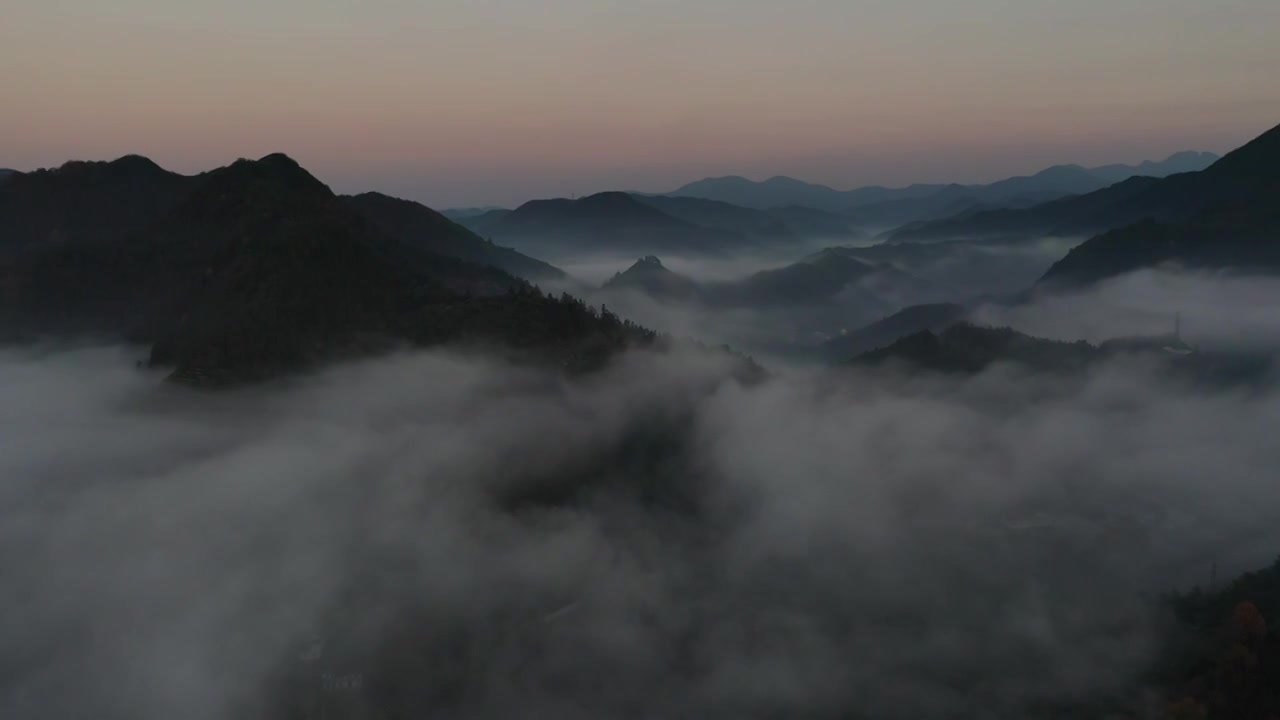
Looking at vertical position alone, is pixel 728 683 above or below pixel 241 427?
below

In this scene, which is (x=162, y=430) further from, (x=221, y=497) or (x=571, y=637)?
(x=571, y=637)

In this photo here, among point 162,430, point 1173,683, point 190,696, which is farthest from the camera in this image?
point 162,430

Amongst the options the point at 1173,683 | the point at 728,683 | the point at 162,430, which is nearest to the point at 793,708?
the point at 728,683

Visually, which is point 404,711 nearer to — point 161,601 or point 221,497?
point 161,601

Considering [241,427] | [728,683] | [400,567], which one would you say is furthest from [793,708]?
[241,427]

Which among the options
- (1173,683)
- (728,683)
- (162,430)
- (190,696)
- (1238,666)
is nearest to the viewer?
(1238,666)

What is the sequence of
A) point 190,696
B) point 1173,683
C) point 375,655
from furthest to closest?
1. point 375,655
2. point 190,696
3. point 1173,683

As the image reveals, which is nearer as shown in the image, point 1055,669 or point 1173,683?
point 1173,683

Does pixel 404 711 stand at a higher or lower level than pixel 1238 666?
lower

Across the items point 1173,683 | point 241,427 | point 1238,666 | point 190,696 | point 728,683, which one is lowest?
point 728,683
